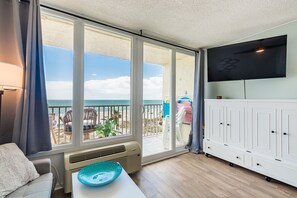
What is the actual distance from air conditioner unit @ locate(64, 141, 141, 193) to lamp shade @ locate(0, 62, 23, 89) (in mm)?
1002

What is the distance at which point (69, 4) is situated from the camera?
5.82ft

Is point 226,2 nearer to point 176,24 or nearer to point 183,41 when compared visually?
point 176,24

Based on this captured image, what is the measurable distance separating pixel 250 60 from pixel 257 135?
121 cm

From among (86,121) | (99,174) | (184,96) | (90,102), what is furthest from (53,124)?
(184,96)

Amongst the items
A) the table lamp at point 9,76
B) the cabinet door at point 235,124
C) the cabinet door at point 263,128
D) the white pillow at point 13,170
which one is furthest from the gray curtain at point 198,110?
the table lamp at point 9,76

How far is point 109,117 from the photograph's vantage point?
2506 millimetres

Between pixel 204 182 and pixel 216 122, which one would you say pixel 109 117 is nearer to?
pixel 204 182

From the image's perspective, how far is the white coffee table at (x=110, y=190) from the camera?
1.10 meters

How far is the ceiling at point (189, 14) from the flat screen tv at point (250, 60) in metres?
0.31

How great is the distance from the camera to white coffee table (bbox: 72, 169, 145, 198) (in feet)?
3.60

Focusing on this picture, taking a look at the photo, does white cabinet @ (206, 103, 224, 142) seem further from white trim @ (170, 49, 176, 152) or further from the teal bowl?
the teal bowl

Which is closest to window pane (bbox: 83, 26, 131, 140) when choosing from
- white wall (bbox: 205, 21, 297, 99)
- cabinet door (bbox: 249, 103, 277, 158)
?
cabinet door (bbox: 249, 103, 277, 158)

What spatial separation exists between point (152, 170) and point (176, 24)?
2382mm

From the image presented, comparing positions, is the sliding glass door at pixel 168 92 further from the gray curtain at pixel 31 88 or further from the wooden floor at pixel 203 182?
the gray curtain at pixel 31 88
